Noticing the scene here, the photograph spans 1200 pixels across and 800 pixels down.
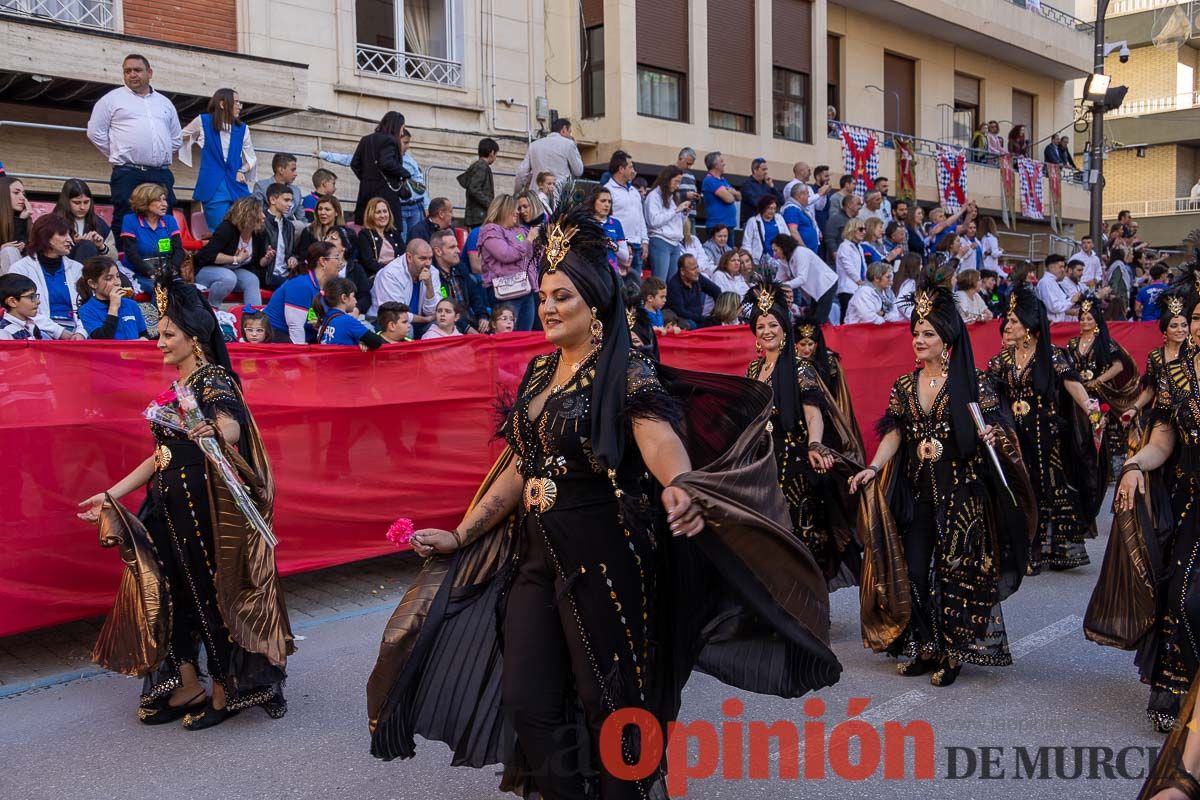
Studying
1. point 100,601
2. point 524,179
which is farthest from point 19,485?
point 524,179

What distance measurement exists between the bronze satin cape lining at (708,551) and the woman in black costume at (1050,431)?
4783mm

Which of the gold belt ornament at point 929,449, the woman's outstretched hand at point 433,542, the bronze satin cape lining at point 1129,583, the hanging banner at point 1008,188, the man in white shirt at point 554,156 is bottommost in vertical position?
the bronze satin cape lining at point 1129,583

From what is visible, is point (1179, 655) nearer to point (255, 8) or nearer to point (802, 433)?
point (802, 433)

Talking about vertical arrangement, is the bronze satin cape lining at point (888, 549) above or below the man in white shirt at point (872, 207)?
below

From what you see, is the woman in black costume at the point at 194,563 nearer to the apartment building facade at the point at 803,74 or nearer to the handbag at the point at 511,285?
the handbag at the point at 511,285

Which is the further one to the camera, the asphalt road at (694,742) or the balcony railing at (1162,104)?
the balcony railing at (1162,104)

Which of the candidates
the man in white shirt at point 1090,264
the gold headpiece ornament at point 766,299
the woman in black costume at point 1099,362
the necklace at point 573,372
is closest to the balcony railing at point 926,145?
the man in white shirt at point 1090,264

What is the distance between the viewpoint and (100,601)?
627cm

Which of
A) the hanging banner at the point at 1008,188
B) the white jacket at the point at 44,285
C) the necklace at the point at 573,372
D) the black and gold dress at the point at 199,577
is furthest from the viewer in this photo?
the hanging banner at the point at 1008,188

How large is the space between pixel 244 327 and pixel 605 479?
501cm

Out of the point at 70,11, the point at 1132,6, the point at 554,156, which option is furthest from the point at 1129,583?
the point at 1132,6

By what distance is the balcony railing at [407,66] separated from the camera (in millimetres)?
14328

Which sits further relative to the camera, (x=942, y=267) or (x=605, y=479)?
(x=942, y=267)

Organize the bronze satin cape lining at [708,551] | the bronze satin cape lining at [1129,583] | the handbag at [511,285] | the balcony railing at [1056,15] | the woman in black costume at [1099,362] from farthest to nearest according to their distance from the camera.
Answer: the balcony railing at [1056,15] → the handbag at [511,285] → the woman in black costume at [1099,362] → the bronze satin cape lining at [1129,583] → the bronze satin cape lining at [708,551]
